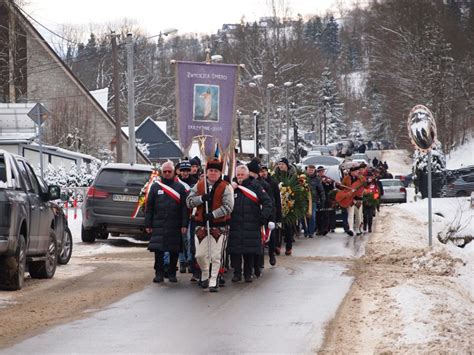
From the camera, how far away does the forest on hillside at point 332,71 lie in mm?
70562

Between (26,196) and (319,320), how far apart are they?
5.38 m

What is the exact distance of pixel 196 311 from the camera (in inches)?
465

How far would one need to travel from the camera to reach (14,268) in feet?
45.7

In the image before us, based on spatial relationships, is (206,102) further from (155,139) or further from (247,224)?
(155,139)

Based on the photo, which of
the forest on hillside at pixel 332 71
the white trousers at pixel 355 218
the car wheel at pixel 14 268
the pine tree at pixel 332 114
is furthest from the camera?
the pine tree at pixel 332 114

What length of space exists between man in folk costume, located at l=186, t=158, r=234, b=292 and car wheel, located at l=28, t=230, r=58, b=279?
2.93m

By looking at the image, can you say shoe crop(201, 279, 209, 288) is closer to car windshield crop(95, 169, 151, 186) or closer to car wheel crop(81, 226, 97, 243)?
car windshield crop(95, 169, 151, 186)

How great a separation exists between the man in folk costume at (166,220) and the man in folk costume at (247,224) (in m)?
0.73

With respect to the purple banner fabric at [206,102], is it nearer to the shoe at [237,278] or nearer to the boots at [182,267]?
the boots at [182,267]

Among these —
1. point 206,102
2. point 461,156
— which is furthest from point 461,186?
point 206,102

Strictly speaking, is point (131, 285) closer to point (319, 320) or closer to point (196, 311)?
point (196, 311)

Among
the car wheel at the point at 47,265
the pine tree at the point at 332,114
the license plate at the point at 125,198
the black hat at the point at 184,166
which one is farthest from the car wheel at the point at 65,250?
the pine tree at the point at 332,114

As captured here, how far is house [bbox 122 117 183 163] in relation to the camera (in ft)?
275

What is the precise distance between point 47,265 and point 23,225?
1954mm
